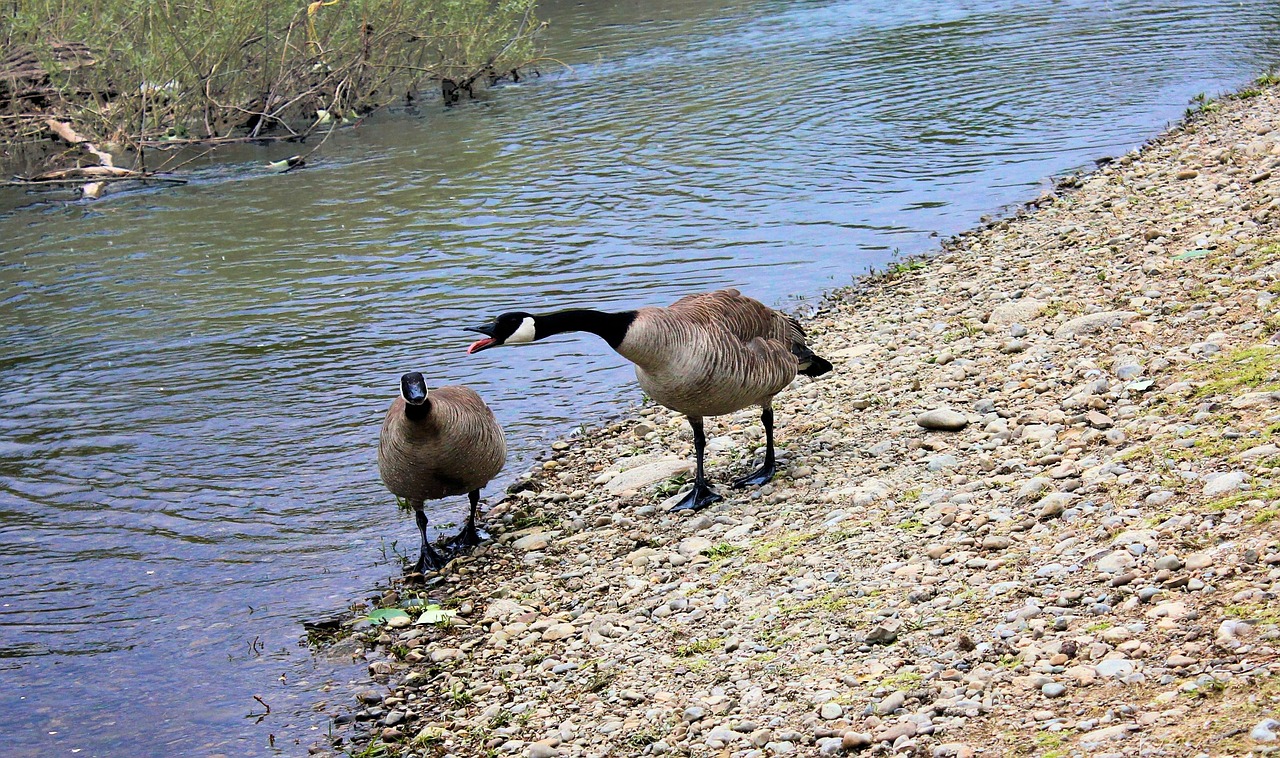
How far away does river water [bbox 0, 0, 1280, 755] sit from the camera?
7.53 metres

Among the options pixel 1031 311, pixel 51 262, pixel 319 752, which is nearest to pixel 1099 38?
pixel 1031 311

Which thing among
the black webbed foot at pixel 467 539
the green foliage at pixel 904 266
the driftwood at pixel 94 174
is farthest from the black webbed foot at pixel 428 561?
the driftwood at pixel 94 174

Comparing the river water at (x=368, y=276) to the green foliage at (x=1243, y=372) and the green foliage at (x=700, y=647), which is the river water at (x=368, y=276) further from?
the green foliage at (x=1243, y=372)

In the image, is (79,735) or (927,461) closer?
(79,735)

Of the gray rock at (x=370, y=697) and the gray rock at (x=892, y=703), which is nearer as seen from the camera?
the gray rock at (x=892, y=703)

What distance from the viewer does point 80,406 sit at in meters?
11.6

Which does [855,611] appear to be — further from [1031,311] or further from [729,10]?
[729,10]

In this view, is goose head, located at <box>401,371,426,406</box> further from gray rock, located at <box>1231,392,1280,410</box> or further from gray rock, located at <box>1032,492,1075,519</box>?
gray rock, located at <box>1231,392,1280,410</box>

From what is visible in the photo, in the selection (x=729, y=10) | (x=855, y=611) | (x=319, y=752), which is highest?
(x=729, y=10)

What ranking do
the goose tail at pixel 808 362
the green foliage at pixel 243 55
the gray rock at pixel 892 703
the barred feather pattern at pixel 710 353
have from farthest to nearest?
1. the green foliage at pixel 243 55
2. the goose tail at pixel 808 362
3. the barred feather pattern at pixel 710 353
4. the gray rock at pixel 892 703

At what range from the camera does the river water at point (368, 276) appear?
24.7ft

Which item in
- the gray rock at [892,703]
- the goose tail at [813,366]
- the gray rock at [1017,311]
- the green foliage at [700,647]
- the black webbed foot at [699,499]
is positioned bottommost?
the black webbed foot at [699,499]

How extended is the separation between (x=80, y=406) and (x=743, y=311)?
23.9 ft

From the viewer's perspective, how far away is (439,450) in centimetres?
758
